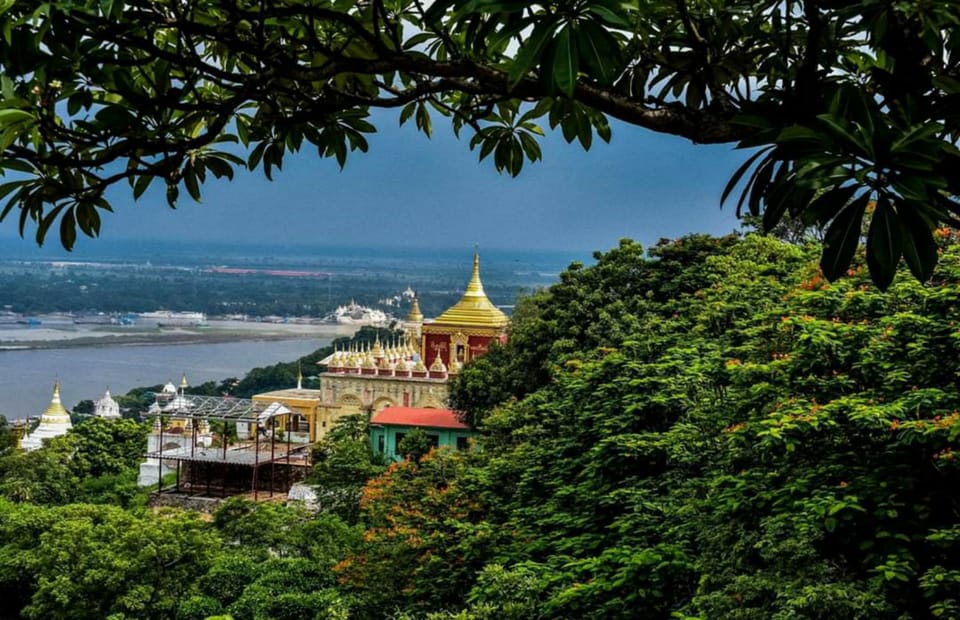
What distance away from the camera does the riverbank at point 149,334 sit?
3858 inches

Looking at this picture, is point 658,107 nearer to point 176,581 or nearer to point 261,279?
point 176,581

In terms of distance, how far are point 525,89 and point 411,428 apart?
16857 millimetres

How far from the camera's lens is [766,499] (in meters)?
4.58

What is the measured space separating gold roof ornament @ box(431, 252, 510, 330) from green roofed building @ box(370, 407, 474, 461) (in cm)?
510

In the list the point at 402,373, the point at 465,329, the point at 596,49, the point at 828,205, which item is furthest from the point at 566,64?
the point at 465,329

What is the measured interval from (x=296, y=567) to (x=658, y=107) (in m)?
8.53

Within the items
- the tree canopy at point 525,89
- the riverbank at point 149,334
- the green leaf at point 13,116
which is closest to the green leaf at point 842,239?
the tree canopy at point 525,89

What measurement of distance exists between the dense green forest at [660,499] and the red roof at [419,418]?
205 inches

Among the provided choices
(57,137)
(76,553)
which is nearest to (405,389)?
(76,553)

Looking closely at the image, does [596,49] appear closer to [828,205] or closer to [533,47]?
[533,47]

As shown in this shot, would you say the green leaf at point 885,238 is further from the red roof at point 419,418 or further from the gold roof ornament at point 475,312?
the gold roof ornament at point 475,312

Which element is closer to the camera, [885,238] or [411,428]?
[885,238]

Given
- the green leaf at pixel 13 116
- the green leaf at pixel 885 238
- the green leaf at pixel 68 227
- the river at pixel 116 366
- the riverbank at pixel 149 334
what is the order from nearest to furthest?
the green leaf at pixel 885 238
the green leaf at pixel 13 116
the green leaf at pixel 68 227
the river at pixel 116 366
the riverbank at pixel 149 334

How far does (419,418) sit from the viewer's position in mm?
18672
